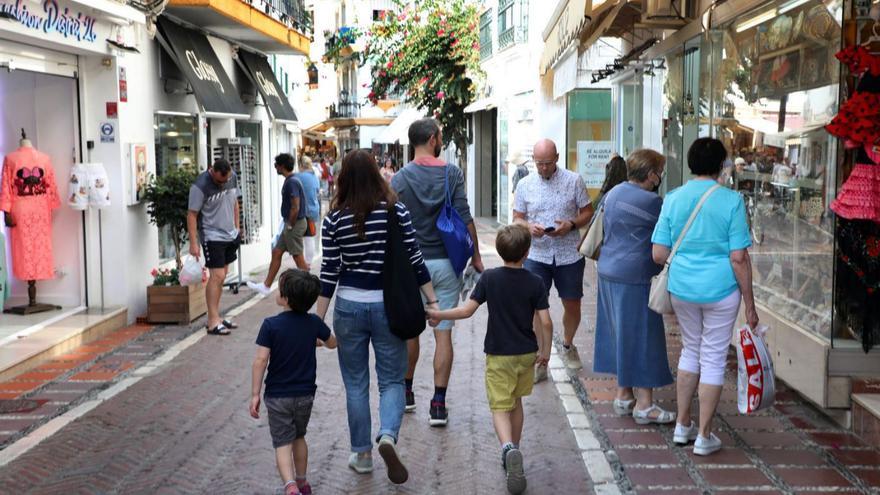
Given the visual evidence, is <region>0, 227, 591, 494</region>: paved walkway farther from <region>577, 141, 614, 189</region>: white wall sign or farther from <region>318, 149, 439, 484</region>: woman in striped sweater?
<region>577, 141, 614, 189</region>: white wall sign

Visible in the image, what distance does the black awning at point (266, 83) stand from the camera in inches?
729

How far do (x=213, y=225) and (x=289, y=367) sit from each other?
5.88m

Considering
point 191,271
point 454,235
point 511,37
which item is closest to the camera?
point 454,235

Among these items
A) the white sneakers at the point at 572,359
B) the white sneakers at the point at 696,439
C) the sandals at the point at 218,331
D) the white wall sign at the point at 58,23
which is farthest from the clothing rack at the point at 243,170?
the white sneakers at the point at 696,439

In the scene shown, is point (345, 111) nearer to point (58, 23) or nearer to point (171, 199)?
point (171, 199)

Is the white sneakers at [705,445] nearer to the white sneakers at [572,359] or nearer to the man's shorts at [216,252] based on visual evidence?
the white sneakers at [572,359]

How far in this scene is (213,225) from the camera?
437 inches

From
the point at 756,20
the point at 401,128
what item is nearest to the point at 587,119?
A: the point at 401,128

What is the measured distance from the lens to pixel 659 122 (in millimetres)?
13703

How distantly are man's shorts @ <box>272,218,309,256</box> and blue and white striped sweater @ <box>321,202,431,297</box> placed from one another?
771 cm

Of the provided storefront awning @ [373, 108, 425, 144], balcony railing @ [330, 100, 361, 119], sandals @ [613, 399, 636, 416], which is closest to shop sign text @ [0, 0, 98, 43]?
sandals @ [613, 399, 636, 416]

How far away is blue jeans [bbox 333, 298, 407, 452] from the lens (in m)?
5.91

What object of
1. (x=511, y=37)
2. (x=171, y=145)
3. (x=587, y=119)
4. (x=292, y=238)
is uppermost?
(x=511, y=37)

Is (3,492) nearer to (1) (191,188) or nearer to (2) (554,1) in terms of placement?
(1) (191,188)
